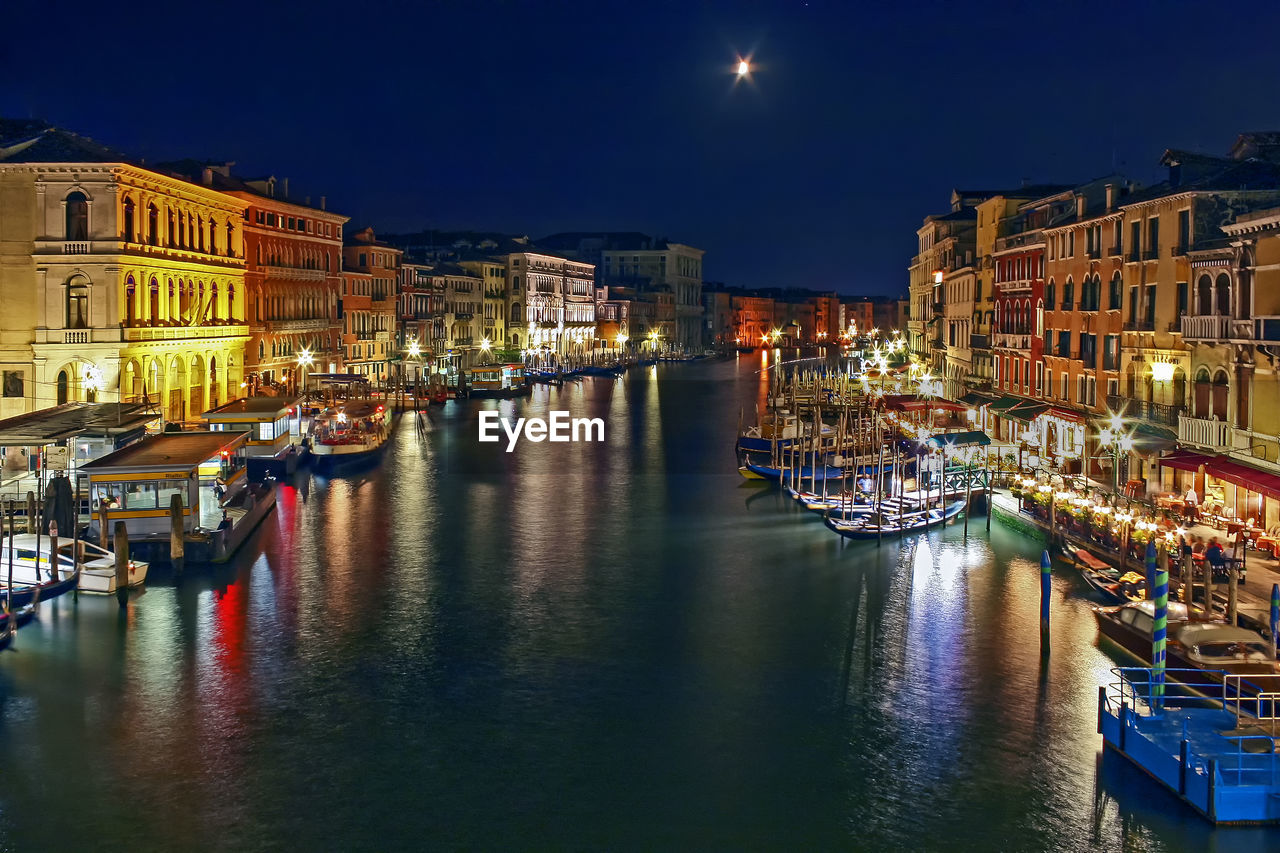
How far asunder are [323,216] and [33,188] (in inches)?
919

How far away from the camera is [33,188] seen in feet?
110

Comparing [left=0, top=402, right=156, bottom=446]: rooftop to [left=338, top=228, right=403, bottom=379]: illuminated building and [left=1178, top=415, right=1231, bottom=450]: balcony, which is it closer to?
[left=1178, top=415, right=1231, bottom=450]: balcony

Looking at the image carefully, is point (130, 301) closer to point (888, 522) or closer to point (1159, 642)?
point (888, 522)

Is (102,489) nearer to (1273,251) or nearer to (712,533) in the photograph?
(712,533)

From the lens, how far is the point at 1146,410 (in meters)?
27.5

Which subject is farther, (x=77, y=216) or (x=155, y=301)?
(x=155, y=301)

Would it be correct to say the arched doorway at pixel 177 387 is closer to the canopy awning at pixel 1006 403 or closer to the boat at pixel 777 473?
the boat at pixel 777 473

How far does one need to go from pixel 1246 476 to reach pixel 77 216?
2871cm

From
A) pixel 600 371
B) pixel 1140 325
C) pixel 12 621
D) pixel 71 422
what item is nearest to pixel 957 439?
pixel 1140 325

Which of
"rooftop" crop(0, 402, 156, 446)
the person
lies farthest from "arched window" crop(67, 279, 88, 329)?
the person

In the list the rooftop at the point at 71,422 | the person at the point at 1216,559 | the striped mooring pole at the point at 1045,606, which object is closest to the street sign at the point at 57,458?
the rooftop at the point at 71,422

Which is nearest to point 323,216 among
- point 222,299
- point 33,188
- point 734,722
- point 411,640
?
point 222,299

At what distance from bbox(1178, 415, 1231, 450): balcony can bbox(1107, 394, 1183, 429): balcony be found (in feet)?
2.52

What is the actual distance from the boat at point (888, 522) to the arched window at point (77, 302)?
20411 millimetres
